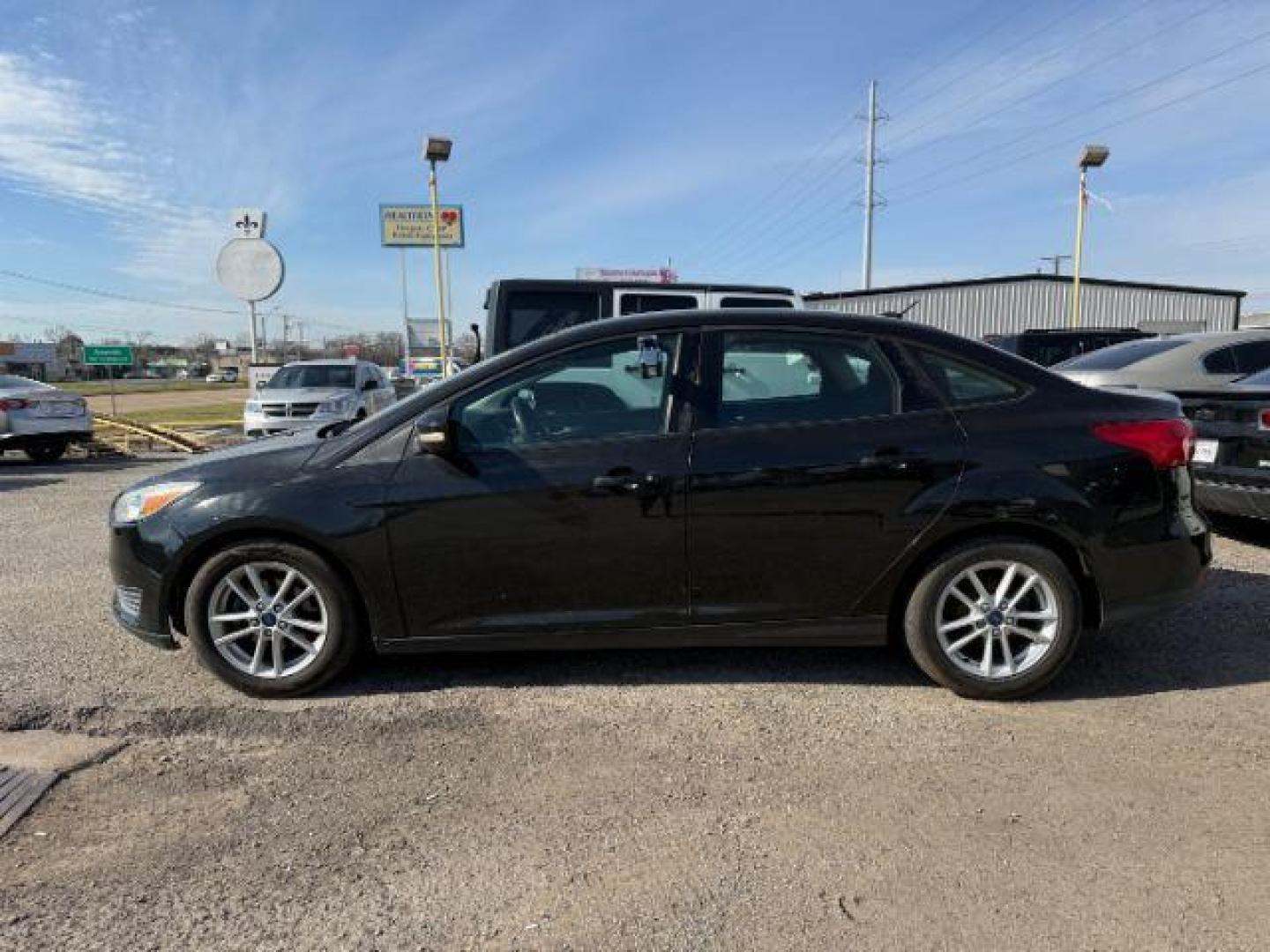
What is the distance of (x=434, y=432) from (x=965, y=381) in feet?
7.39

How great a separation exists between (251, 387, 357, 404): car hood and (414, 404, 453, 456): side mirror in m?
11.9

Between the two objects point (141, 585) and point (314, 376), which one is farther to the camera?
point (314, 376)

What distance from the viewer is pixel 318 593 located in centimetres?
351

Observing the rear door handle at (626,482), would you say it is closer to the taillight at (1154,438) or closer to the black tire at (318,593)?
the black tire at (318,593)

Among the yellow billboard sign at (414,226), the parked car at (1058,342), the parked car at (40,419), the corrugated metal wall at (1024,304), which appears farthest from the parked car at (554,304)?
the yellow billboard sign at (414,226)

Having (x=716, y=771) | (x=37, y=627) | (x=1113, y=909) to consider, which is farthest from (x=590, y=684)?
(x=37, y=627)

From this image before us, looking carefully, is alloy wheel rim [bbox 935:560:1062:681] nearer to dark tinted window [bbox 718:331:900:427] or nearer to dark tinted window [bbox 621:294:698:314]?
dark tinted window [bbox 718:331:900:427]

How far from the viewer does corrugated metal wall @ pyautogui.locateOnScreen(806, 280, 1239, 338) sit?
2998 centimetres

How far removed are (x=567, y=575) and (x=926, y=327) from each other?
6.21 ft

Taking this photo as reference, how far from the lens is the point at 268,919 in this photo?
7.30 feet

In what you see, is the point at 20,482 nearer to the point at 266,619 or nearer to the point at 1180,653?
the point at 266,619

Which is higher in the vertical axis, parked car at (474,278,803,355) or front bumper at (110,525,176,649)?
parked car at (474,278,803,355)

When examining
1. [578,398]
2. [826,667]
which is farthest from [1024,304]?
[578,398]

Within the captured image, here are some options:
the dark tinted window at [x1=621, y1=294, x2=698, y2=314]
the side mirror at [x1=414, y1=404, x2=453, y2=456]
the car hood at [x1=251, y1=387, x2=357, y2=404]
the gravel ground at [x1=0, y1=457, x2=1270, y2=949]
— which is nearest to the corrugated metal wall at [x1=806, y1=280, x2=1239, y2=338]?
the car hood at [x1=251, y1=387, x2=357, y2=404]
